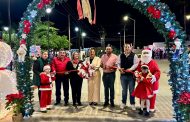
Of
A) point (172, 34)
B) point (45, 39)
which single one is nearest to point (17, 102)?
point (172, 34)

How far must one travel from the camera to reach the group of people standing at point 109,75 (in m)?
9.22

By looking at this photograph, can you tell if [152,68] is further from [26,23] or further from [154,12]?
[26,23]

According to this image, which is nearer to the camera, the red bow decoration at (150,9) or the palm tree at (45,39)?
the red bow decoration at (150,9)

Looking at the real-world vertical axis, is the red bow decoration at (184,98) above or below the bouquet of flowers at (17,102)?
above

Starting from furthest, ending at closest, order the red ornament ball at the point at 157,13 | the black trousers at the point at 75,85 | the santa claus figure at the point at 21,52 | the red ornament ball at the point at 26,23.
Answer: the black trousers at the point at 75,85, the red ornament ball at the point at 26,23, the santa claus figure at the point at 21,52, the red ornament ball at the point at 157,13

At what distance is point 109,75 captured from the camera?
10297mm

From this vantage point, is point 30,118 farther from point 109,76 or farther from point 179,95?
point 179,95

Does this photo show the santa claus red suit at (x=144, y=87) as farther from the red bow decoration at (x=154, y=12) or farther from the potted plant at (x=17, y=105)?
the potted plant at (x=17, y=105)

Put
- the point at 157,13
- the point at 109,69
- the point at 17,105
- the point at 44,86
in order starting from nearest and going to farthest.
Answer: the point at 157,13
the point at 17,105
the point at 44,86
the point at 109,69

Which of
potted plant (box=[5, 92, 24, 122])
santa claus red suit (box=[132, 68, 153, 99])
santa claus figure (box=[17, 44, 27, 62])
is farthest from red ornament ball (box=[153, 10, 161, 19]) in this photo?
potted plant (box=[5, 92, 24, 122])

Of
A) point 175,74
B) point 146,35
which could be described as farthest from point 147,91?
point 146,35

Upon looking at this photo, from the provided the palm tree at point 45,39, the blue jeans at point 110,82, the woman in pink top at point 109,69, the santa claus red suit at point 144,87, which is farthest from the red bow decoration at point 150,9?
the palm tree at point 45,39

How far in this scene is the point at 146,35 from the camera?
76250mm

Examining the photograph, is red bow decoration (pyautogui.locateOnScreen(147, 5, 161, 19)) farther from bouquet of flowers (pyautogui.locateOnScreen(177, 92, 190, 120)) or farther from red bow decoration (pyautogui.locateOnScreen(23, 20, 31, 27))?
red bow decoration (pyautogui.locateOnScreen(23, 20, 31, 27))
